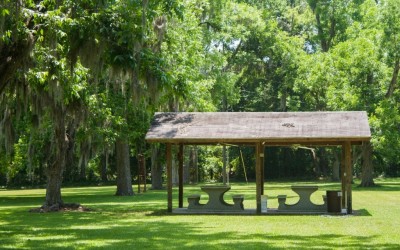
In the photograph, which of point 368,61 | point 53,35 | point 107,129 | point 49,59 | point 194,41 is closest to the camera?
point 53,35

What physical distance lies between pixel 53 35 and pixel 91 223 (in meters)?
5.69

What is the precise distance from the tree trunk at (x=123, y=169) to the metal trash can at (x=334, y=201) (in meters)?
13.2

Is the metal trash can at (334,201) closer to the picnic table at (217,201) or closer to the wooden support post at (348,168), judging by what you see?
the wooden support post at (348,168)

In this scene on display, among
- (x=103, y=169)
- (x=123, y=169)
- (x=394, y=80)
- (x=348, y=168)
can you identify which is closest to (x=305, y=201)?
(x=348, y=168)

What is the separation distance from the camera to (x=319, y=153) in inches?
2219

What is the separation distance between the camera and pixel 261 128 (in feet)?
61.5

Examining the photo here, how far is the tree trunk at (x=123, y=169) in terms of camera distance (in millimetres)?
A: 30328

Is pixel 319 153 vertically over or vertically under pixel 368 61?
under

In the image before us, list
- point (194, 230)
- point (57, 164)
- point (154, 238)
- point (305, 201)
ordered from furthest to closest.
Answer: point (57, 164)
point (305, 201)
point (194, 230)
point (154, 238)

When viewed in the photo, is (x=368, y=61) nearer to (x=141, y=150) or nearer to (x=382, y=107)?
Result: (x=382, y=107)

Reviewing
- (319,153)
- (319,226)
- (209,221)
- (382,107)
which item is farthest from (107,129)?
(319,153)

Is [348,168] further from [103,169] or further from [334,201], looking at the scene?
[103,169]

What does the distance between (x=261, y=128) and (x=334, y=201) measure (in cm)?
286

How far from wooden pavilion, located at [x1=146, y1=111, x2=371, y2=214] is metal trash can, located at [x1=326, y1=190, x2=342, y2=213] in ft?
0.86
